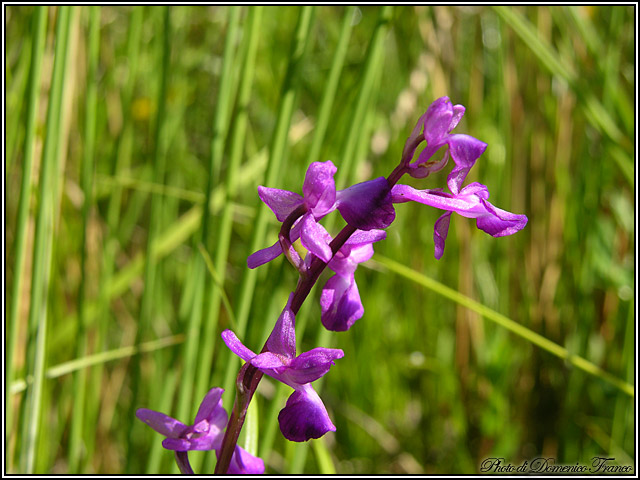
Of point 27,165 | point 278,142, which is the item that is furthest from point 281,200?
A: point 27,165

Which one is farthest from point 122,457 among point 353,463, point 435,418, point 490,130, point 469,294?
point 490,130

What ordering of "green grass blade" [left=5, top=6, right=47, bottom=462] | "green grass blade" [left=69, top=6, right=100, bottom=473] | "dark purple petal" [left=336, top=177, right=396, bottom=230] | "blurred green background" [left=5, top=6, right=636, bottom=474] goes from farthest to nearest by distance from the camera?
"blurred green background" [left=5, top=6, right=636, bottom=474], "green grass blade" [left=69, top=6, right=100, bottom=473], "green grass blade" [left=5, top=6, right=47, bottom=462], "dark purple petal" [left=336, top=177, right=396, bottom=230]

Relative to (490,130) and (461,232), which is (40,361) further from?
(490,130)

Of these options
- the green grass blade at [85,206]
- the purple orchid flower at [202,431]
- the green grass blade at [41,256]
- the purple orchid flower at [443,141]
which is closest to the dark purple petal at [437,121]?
the purple orchid flower at [443,141]

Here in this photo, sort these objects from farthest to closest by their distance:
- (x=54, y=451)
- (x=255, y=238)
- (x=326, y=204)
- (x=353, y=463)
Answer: (x=353, y=463), (x=54, y=451), (x=255, y=238), (x=326, y=204)

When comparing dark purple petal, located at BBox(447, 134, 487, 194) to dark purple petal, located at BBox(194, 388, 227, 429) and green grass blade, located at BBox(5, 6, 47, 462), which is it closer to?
dark purple petal, located at BBox(194, 388, 227, 429)

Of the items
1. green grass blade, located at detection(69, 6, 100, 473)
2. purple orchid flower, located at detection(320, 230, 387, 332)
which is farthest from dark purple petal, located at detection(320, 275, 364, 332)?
green grass blade, located at detection(69, 6, 100, 473)
